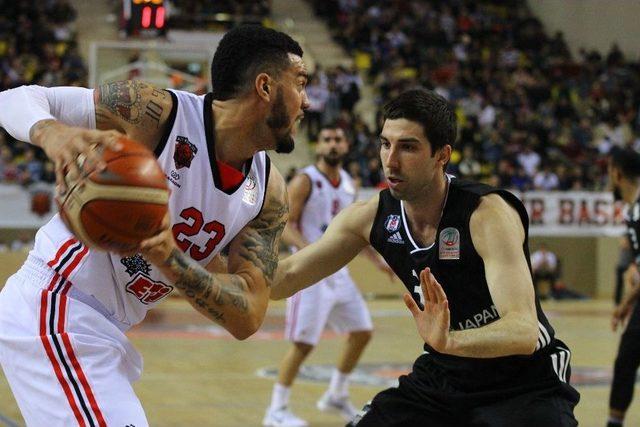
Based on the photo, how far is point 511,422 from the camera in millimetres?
4430

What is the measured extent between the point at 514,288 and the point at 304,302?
444 cm

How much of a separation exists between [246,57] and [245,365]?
23.5ft

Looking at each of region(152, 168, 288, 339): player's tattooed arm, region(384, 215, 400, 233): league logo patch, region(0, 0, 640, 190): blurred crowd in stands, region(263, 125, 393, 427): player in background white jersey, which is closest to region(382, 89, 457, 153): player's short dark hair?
region(384, 215, 400, 233): league logo patch

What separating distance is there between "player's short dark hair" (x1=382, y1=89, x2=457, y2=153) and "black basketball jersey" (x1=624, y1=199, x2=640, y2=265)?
317 centimetres

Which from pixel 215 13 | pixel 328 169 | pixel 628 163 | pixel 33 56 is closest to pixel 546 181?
pixel 215 13

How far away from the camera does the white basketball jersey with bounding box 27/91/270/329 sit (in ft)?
12.6

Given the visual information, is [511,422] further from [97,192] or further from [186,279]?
[97,192]

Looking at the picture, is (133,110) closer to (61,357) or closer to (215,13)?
(61,357)

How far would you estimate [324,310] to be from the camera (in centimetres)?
865

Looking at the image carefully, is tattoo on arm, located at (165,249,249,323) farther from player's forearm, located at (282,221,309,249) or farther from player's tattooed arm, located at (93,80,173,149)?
player's forearm, located at (282,221,309,249)

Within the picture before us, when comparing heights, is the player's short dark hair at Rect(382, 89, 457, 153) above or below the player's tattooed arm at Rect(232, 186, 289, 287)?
above

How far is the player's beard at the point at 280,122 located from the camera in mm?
3986

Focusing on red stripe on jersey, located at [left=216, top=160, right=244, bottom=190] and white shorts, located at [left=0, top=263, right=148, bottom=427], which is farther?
red stripe on jersey, located at [left=216, top=160, right=244, bottom=190]

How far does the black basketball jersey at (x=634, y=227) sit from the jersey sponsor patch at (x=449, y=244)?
3314mm
